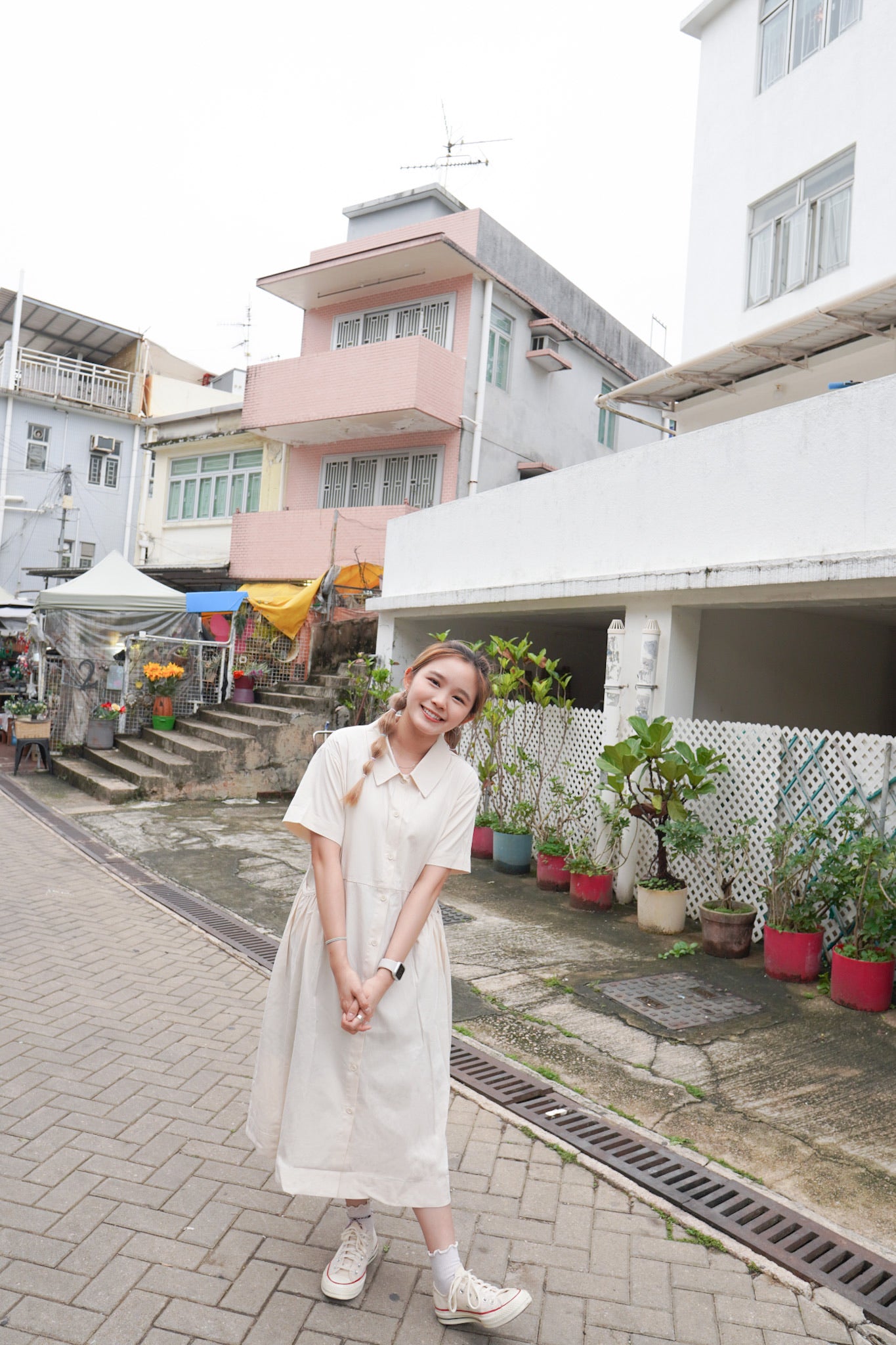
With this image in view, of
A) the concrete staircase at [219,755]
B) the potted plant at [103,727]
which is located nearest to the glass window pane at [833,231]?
the concrete staircase at [219,755]

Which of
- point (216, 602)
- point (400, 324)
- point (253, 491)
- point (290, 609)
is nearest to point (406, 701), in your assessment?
point (290, 609)

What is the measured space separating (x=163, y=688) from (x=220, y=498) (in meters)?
7.66

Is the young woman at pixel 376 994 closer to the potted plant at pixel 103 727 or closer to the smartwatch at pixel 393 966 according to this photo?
the smartwatch at pixel 393 966

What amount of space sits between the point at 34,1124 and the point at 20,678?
17.2 meters

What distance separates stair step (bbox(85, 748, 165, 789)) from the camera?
11.8m

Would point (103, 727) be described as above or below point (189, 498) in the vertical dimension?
below

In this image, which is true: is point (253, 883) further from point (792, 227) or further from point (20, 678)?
point (20, 678)

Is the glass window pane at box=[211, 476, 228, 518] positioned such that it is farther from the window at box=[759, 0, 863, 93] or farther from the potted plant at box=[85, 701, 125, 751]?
the window at box=[759, 0, 863, 93]

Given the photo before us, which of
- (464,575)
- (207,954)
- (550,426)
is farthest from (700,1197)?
(550,426)

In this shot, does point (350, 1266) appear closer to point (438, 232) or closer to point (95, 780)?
point (95, 780)

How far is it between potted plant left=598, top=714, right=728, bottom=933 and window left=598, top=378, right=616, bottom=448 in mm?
14290

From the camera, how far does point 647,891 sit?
274 inches

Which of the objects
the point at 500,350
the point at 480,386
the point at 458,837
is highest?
the point at 500,350

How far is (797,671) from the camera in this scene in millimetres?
10023
